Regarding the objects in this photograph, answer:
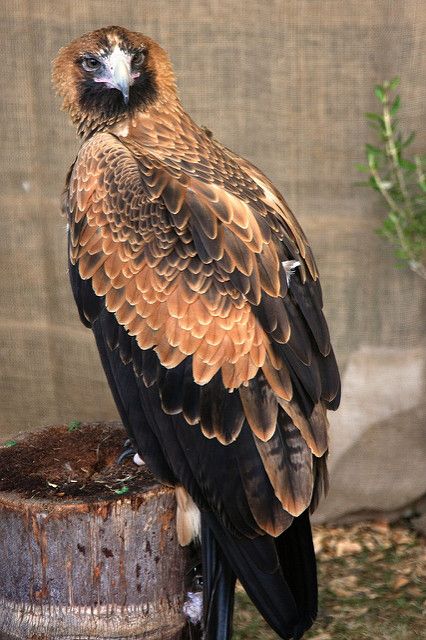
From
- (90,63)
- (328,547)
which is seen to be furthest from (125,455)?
(328,547)

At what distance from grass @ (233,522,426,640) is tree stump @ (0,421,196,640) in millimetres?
1506

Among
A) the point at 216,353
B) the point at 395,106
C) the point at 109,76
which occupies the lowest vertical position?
the point at 216,353

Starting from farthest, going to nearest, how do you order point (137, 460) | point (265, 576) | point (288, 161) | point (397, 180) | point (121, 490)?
point (288, 161), point (397, 180), point (137, 460), point (121, 490), point (265, 576)

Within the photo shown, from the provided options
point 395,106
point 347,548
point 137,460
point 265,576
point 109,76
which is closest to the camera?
point 265,576

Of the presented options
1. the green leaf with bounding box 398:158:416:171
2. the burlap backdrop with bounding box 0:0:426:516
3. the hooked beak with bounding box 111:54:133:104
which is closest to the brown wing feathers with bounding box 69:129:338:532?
Result: the hooked beak with bounding box 111:54:133:104

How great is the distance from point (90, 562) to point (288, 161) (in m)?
2.60

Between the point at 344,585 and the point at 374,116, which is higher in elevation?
the point at 374,116

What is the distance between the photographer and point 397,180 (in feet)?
16.9

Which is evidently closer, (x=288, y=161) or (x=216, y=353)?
(x=216, y=353)

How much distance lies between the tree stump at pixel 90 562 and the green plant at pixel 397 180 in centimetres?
213

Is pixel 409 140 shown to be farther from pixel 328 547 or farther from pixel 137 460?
pixel 328 547

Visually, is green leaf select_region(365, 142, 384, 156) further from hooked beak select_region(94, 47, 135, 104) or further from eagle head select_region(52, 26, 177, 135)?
hooked beak select_region(94, 47, 135, 104)

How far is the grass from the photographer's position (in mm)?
4977

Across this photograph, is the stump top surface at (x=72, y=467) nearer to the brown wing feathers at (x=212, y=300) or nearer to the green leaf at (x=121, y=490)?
the green leaf at (x=121, y=490)
